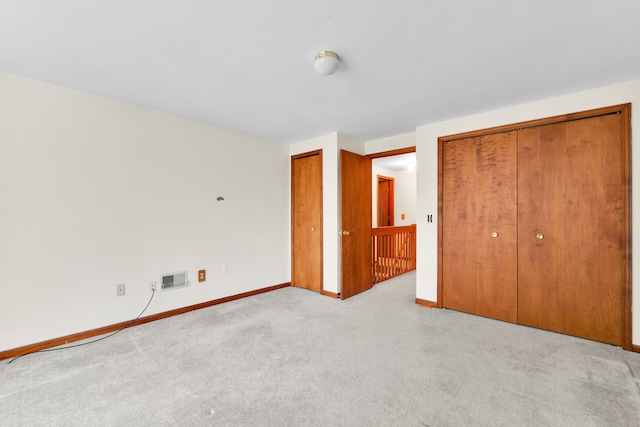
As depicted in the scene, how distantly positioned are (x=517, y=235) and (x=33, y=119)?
444 centimetres

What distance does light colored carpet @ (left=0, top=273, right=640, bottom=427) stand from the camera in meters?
1.52

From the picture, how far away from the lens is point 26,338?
219 centimetres

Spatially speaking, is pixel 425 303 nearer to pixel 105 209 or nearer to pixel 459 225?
pixel 459 225

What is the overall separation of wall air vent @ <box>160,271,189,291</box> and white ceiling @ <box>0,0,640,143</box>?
1.79 metres

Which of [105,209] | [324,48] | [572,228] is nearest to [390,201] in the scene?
[572,228]

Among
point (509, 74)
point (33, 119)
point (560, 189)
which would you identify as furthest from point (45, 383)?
point (560, 189)

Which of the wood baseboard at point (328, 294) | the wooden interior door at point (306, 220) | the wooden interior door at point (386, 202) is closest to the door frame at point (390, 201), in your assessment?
the wooden interior door at point (386, 202)

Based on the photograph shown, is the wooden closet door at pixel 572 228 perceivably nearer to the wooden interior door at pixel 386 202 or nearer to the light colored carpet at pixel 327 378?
the light colored carpet at pixel 327 378

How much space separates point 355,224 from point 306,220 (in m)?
0.72

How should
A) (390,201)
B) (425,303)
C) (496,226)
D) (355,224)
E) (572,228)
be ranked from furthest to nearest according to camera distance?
(390,201) < (355,224) < (425,303) < (496,226) < (572,228)

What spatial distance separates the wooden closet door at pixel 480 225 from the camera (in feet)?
9.17

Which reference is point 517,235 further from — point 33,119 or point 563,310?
point 33,119

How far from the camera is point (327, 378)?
1.86 meters

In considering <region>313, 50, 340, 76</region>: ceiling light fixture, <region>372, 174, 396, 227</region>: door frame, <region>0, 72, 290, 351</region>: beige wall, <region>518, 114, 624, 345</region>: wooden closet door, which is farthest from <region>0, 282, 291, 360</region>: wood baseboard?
<region>372, 174, 396, 227</region>: door frame
